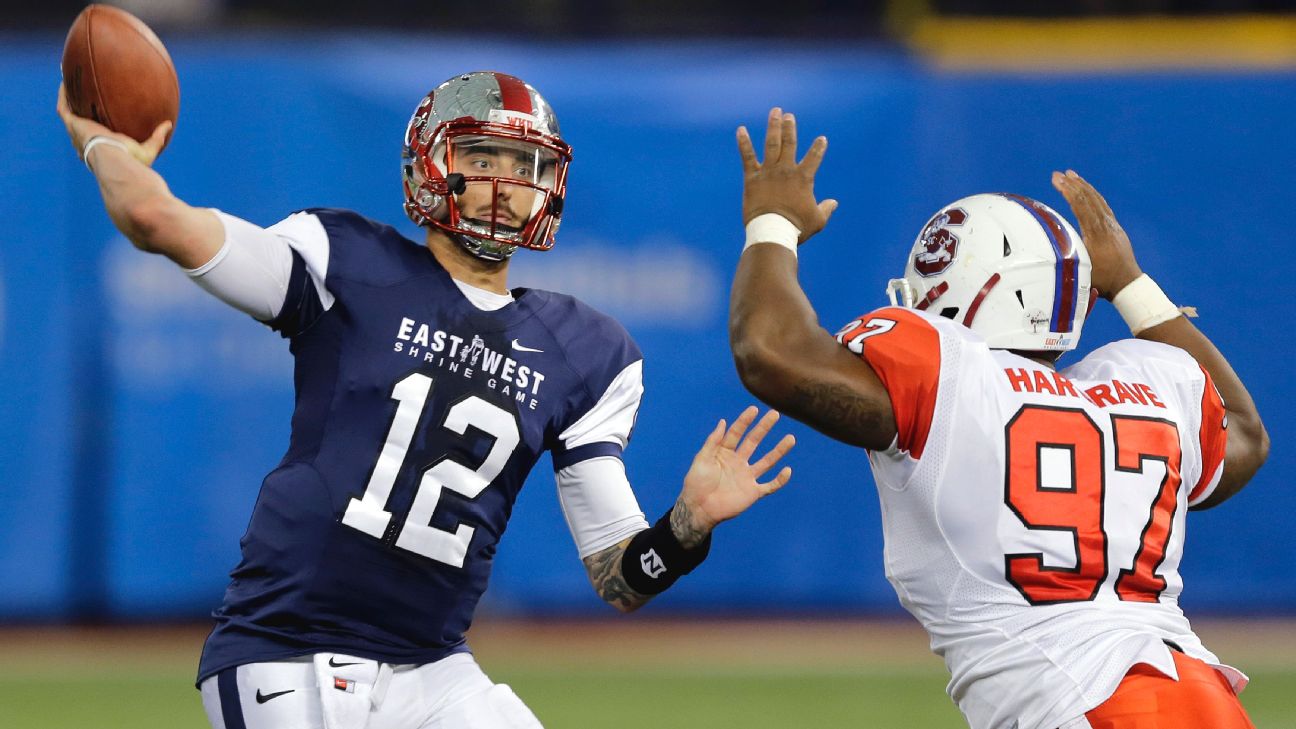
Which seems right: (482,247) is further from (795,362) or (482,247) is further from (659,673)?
(659,673)

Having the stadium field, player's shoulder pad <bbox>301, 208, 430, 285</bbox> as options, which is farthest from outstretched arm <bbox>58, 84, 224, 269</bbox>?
the stadium field

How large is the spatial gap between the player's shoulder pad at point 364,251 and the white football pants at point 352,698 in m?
0.76

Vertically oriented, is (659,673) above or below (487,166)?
below

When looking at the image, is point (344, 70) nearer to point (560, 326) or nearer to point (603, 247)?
point (603, 247)

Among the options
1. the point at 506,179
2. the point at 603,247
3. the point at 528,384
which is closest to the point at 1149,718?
the point at 528,384

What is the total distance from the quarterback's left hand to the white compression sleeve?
907 mm

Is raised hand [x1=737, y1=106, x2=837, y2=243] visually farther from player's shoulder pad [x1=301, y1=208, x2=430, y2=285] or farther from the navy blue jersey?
player's shoulder pad [x1=301, y1=208, x2=430, y2=285]

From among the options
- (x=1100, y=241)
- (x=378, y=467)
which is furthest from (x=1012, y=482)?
(x=378, y=467)

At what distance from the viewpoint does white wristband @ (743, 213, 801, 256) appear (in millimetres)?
3270

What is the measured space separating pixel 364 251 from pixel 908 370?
1.13 m

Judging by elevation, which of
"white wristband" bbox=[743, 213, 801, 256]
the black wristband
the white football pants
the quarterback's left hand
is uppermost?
"white wristband" bbox=[743, 213, 801, 256]

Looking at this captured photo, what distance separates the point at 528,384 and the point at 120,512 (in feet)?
17.4

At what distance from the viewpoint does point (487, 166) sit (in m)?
3.48

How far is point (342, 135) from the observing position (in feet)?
27.0
